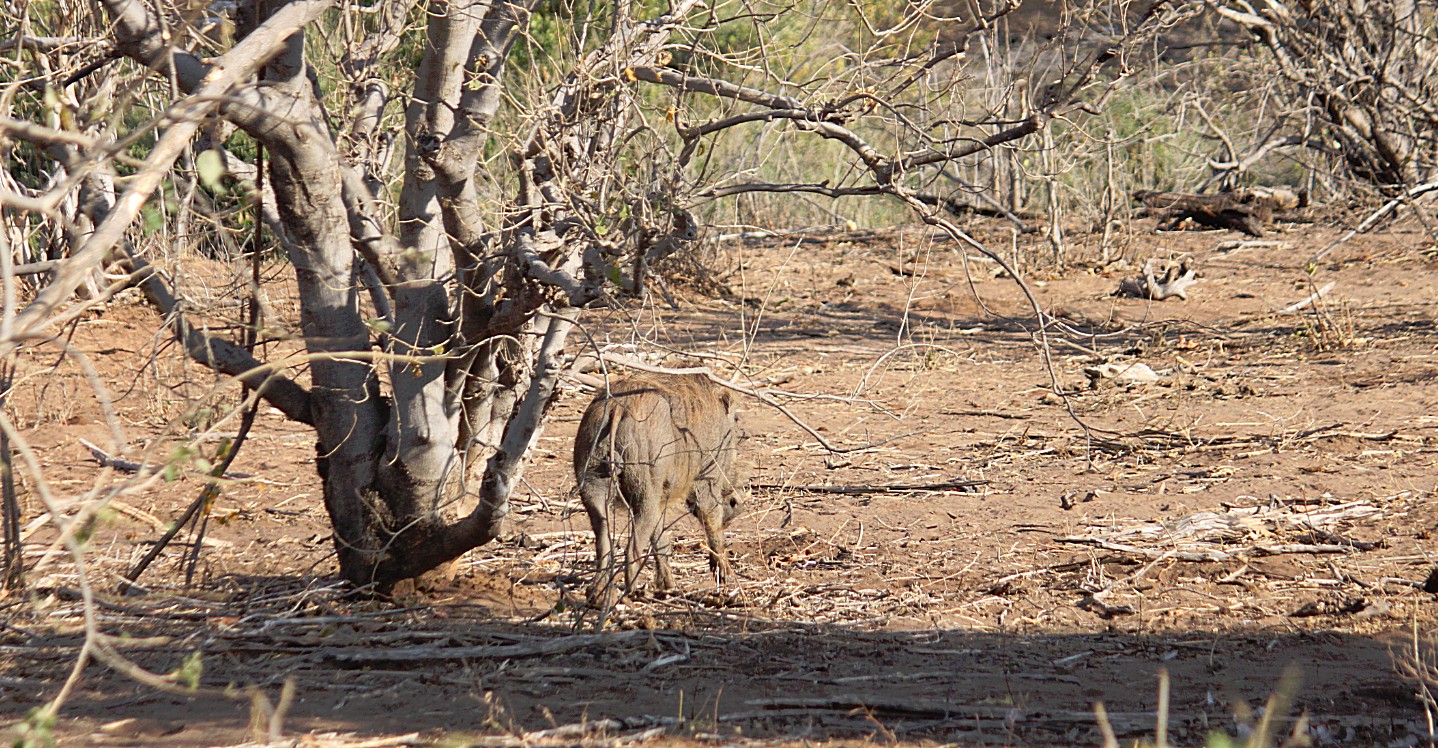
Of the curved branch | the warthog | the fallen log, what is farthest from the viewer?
the fallen log

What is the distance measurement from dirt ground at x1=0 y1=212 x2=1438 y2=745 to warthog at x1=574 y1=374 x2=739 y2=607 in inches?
9.0

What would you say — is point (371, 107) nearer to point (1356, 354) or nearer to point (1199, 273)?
point (1356, 354)

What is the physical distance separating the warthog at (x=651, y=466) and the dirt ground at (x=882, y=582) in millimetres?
230

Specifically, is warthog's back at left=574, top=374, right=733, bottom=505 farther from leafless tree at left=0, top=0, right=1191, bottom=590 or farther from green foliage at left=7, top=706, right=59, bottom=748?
green foliage at left=7, top=706, right=59, bottom=748

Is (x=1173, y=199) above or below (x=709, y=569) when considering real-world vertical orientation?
above

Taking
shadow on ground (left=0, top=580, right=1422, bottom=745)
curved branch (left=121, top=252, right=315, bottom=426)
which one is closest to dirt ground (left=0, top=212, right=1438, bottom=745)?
shadow on ground (left=0, top=580, right=1422, bottom=745)

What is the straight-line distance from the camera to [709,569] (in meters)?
6.38

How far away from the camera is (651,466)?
5.82 metres

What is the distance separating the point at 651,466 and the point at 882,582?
1.19 metres

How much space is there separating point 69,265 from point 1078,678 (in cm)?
365

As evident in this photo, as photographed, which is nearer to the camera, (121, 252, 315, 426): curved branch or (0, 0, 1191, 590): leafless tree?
(0, 0, 1191, 590): leafless tree

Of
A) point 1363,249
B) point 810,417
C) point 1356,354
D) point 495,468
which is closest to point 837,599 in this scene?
point 495,468

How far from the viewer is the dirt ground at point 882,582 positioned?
4.29 metres

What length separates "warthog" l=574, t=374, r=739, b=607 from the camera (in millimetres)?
5688
